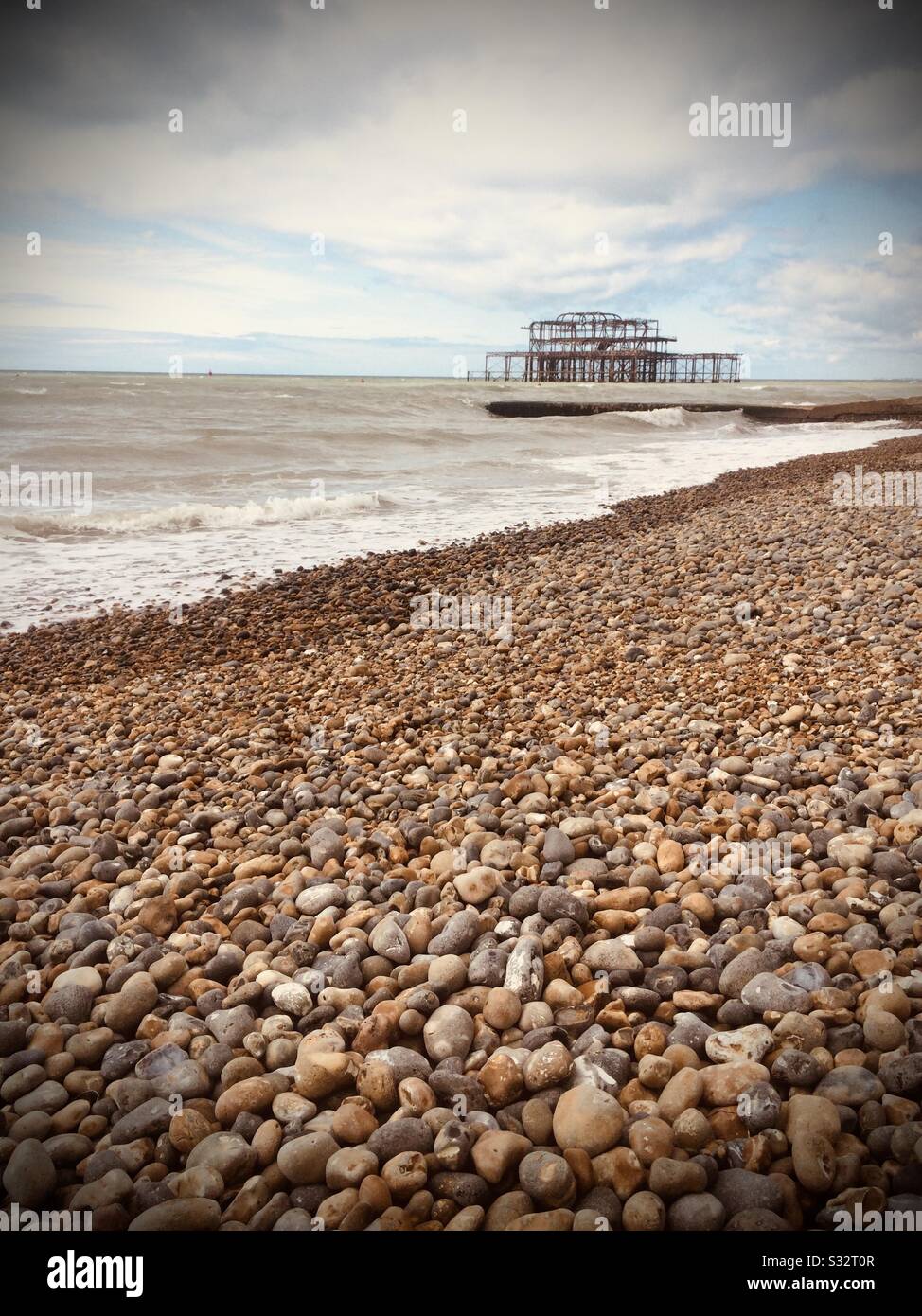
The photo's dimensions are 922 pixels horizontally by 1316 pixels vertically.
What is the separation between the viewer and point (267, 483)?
16172 millimetres

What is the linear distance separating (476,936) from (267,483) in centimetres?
1465

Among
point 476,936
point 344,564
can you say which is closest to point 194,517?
point 344,564

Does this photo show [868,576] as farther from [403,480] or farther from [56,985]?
[403,480]

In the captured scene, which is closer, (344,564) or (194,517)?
(344,564)

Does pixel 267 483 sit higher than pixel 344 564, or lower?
higher

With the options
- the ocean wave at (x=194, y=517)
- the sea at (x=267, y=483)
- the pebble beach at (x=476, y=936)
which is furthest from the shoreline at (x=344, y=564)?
the ocean wave at (x=194, y=517)

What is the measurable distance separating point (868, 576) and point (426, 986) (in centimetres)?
556

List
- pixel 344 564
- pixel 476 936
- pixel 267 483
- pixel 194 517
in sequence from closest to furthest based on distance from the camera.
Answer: pixel 476 936 → pixel 344 564 → pixel 194 517 → pixel 267 483

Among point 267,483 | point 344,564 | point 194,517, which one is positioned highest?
point 267,483

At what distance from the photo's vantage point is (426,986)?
8.32ft

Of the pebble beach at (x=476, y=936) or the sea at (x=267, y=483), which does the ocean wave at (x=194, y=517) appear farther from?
the pebble beach at (x=476, y=936)

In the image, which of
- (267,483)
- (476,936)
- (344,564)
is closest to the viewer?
(476,936)

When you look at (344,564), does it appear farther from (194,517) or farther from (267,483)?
(267,483)
